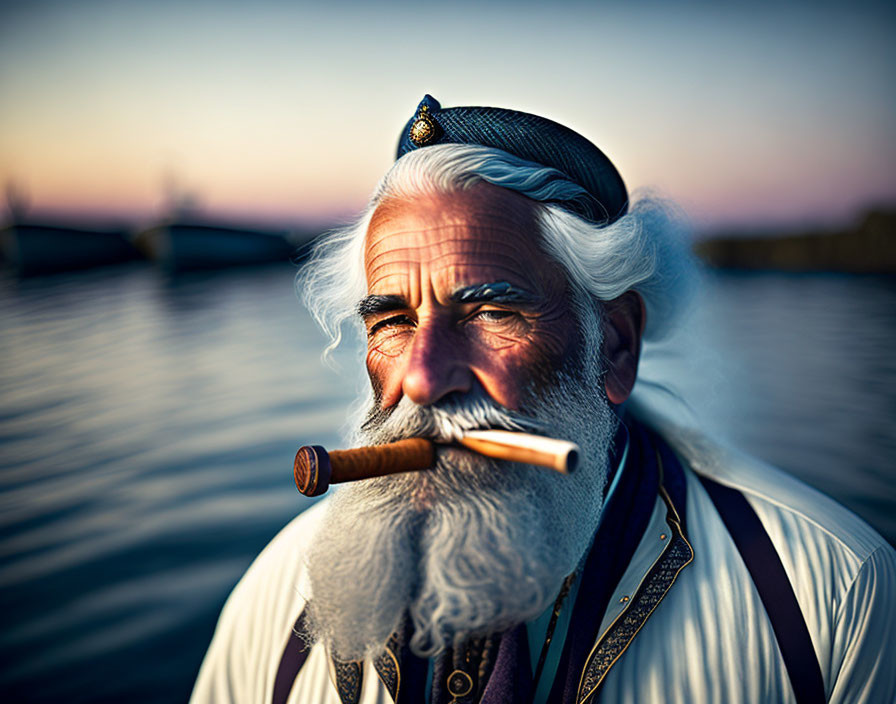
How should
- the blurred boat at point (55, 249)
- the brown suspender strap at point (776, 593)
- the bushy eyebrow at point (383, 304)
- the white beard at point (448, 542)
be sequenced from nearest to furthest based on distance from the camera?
the white beard at point (448, 542), the brown suspender strap at point (776, 593), the bushy eyebrow at point (383, 304), the blurred boat at point (55, 249)

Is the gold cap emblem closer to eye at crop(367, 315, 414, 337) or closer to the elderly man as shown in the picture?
the elderly man

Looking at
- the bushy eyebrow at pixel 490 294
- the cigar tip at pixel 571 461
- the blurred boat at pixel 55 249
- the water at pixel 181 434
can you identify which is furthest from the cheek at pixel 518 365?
the blurred boat at pixel 55 249

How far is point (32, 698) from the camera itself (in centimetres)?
357

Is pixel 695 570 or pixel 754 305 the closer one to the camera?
pixel 695 570

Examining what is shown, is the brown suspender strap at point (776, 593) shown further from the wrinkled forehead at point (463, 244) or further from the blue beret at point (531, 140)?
the blue beret at point (531, 140)

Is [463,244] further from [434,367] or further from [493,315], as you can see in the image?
[434,367]

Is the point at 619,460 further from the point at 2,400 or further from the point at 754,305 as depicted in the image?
the point at 754,305

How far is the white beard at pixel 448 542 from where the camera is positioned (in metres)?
1.23

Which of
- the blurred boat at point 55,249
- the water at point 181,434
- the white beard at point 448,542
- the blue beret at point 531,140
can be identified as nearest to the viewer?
the white beard at point 448,542

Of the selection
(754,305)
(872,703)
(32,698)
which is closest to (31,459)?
(32,698)

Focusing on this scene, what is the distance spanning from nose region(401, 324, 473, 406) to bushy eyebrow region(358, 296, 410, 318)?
120 mm

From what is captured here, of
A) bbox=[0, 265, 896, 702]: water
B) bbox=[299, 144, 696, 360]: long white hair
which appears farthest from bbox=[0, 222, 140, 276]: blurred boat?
bbox=[299, 144, 696, 360]: long white hair

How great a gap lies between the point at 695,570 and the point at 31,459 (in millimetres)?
7453

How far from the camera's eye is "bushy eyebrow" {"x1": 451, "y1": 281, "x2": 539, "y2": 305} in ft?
4.72
